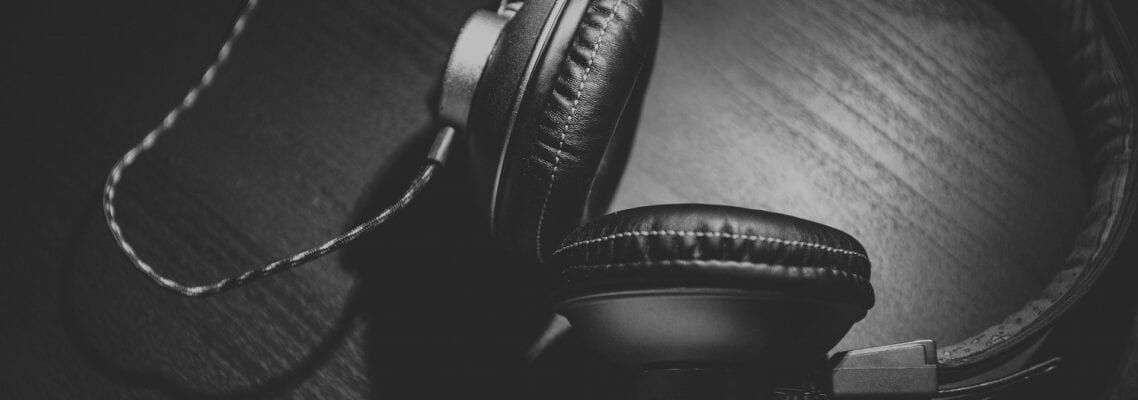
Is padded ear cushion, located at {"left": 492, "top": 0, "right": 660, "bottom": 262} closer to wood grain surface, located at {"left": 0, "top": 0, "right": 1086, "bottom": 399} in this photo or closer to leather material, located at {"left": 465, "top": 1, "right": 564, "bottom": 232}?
leather material, located at {"left": 465, "top": 1, "right": 564, "bottom": 232}

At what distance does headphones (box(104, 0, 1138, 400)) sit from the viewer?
1.53ft

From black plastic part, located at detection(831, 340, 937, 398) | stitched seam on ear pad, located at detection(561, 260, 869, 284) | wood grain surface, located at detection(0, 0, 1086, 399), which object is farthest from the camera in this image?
wood grain surface, located at detection(0, 0, 1086, 399)

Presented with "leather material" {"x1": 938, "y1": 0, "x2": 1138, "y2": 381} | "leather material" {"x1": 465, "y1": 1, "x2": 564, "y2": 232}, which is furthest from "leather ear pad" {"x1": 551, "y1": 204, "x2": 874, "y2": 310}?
"leather material" {"x1": 938, "y1": 0, "x2": 1138, "y2": 381}

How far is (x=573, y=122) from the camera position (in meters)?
0.54

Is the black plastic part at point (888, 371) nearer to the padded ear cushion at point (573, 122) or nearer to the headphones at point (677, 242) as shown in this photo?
the headphones at point (677, 242)

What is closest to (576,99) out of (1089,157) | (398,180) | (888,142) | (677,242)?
(677,242)

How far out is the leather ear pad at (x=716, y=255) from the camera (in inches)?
18.0

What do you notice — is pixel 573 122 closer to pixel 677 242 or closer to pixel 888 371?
pixel 677 242

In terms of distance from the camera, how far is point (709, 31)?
2.65 feet

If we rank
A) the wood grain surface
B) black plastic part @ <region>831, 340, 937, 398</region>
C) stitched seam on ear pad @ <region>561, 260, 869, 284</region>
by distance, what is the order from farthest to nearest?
1. the wood grain surface
2. black plastic part @ <region>831, 340, 937, 398</region>
3. stitched seam on ear pad @ <region>561, 260, 869, 284</region>

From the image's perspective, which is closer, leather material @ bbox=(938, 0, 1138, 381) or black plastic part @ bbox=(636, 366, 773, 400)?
black plastic part @ bbox=(636, 366, 773, 400)

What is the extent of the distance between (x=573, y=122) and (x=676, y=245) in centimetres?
14

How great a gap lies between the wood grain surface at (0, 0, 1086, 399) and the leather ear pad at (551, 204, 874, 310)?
263mm

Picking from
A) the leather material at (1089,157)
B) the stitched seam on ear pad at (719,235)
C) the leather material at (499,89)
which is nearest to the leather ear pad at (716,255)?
the stitched seam on ear pad at (719,235)
